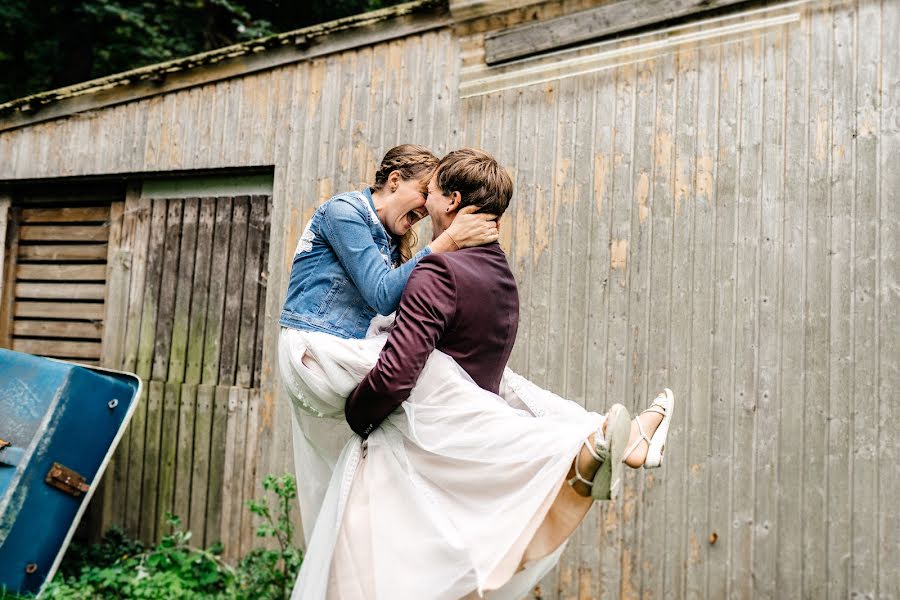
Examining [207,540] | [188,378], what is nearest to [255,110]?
[188,378]

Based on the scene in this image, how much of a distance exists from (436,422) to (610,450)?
0.60 metres

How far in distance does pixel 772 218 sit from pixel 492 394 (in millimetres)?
2139

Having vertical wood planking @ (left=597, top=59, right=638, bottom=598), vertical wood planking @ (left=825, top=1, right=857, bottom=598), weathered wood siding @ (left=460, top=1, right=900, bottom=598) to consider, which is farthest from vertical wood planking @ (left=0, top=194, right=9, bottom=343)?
vertical wood planking @ (left=825, top=1, right=857, bottom=598)

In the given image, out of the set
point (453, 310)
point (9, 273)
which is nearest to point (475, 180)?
point (453, 310)

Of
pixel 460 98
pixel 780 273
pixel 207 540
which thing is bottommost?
pixel 207 540

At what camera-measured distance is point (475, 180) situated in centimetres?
256

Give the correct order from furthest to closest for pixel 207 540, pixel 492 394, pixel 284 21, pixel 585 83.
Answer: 1. pixel 284 21
2. pixel 207 540
3. pixel 585 83
4. pixel 492 394

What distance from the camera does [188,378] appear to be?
5410mm

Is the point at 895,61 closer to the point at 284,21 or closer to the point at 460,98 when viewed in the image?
the point at 460,98

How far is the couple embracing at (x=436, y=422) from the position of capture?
2287mm

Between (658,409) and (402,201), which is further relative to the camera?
(402,201)

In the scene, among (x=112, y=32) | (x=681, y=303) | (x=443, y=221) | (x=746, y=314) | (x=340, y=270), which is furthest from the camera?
(x=112, y=32)

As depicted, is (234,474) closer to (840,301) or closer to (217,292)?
(217,292)

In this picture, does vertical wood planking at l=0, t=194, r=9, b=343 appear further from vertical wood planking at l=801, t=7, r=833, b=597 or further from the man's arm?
vertical wood planking at l=801, t=7, r=833, b=597
